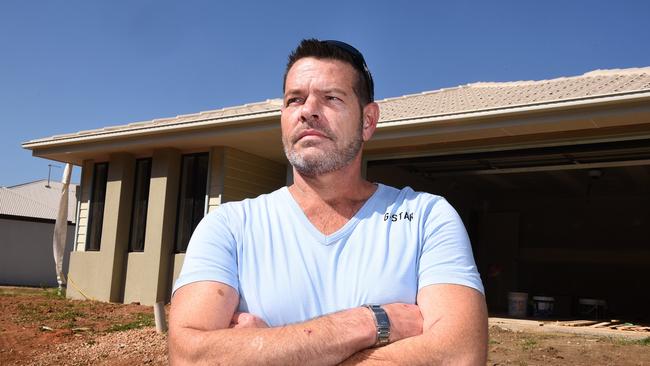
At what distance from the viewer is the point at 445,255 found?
209cm

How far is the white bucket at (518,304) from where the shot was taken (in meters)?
13.8

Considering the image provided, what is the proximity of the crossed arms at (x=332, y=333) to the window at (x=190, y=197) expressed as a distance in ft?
36.1

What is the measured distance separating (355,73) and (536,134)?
8220 millimetres

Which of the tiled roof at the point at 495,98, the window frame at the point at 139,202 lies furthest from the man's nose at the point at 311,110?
the window frame at the point at 139,202

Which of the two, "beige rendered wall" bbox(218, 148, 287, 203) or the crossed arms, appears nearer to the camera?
the crossed arms

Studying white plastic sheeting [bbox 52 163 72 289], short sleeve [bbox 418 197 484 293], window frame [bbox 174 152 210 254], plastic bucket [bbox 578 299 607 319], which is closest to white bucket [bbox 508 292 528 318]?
plastic bucket [bbox 578 299 607 319]

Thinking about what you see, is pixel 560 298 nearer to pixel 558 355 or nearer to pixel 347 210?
pixel 558 355

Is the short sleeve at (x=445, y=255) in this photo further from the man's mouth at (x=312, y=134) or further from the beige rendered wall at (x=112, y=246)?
the beige rendered wall at (x=112, y=246)

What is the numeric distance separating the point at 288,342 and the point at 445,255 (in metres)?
0.62

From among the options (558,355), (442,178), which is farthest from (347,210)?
(442,178)

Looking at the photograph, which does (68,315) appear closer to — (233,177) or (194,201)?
(194,201)

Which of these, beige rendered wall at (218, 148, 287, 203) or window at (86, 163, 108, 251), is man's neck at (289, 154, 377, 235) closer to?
beige rendered wall at (218, 148, 287, 203)

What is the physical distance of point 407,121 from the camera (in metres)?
9.80

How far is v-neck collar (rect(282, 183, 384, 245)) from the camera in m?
2.13
